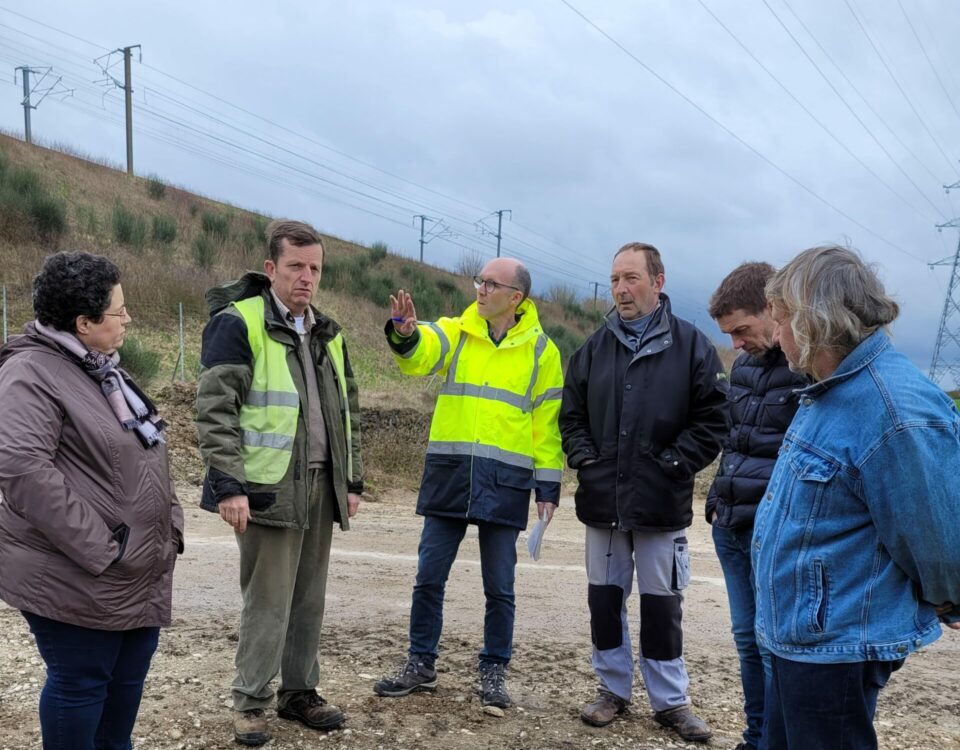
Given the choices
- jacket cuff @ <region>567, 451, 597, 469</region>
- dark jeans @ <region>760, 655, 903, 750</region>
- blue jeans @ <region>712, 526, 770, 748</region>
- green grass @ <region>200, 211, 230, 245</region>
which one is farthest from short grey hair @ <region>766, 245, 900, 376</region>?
green grass @ <region>200, 211, 230, 245</region>

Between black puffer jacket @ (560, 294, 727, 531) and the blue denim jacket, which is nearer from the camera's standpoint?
the blue denim jacket

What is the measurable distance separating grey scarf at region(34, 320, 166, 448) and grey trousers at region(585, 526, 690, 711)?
2.21 metres

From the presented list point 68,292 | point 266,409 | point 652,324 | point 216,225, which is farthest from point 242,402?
point 216,225

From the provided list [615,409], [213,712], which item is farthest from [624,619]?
[213,712]

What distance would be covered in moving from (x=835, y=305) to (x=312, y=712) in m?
2.97

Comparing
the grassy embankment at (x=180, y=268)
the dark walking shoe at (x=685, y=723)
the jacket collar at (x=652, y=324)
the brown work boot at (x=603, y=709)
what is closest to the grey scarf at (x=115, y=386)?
the jacket collar at (x=652, y=324)

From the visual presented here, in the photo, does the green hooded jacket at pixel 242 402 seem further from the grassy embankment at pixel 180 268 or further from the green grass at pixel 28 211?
the green grass at pixel 28 211

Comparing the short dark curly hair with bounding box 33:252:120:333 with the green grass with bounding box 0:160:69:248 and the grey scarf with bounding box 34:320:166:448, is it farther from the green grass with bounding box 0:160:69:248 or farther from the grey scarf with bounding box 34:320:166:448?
the green grass with bounding box 0:160:69:248

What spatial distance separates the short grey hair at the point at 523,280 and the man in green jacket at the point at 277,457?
1.05 m

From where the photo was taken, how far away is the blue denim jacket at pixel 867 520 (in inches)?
82.7

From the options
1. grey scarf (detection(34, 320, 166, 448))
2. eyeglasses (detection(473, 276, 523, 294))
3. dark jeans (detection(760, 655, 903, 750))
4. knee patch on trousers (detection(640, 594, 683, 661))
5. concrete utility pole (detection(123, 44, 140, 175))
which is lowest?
knee patch on trousers (detection(640, 594, 683, 661))

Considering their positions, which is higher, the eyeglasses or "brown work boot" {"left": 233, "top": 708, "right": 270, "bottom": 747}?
the eyeglasses

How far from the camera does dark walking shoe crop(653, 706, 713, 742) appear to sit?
4078mm

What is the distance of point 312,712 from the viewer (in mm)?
4008
